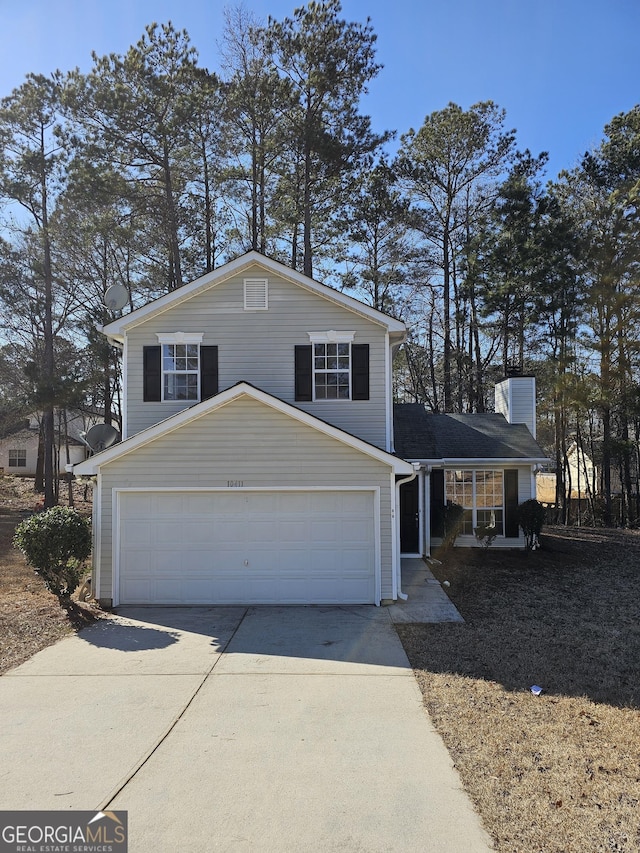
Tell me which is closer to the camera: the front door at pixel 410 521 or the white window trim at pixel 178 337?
Result: the white window trim at pixel 178 337

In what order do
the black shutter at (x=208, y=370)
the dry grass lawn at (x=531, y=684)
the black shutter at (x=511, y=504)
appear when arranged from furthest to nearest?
the black shutter at (x=511, y=504)
the black shutter at (x=208, y=370)
the dry grass lawn at (x=531, y=684)

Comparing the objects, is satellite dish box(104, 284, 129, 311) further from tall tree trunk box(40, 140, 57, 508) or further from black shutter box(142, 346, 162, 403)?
tall tree trunk box(40, 140, 57, 508)

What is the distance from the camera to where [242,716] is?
5477 millimetres

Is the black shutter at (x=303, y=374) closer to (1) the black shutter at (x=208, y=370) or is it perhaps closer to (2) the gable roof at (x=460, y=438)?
(1) the black shutter at (x=208, y=370)

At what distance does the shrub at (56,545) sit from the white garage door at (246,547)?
0.75 metres

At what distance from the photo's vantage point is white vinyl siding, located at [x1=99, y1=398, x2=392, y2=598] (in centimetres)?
1004

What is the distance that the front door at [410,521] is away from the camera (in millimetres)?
14289

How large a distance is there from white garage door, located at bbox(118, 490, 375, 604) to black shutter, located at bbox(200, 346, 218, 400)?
2.56 meters

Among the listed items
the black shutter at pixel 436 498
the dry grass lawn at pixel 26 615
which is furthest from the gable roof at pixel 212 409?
the black shutter at pixel 436 498

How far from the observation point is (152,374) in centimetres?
1195

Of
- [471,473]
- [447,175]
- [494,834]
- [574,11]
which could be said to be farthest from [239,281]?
[447,175]

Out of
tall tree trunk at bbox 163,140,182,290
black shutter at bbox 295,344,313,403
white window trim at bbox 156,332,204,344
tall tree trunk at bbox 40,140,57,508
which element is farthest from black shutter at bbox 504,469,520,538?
tall tree trunk at bbox 40,140,57,508

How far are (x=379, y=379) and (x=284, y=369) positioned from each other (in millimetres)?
1915

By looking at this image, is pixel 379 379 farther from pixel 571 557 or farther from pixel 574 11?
pixel 571 557
